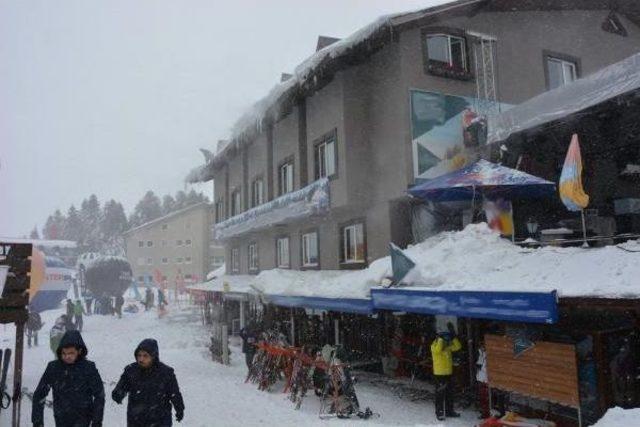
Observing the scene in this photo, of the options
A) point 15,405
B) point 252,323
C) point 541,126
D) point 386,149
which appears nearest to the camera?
point 15,405

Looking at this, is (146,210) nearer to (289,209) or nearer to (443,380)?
(289,209)

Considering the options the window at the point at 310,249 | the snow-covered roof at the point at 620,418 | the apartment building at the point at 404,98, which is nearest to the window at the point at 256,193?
the apartment building at the point at 404,98

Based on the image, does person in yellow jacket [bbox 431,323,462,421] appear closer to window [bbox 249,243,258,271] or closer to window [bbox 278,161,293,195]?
window [bbox 278,161,293,195]

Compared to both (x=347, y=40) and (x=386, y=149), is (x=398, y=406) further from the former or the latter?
(x=347, y=40)

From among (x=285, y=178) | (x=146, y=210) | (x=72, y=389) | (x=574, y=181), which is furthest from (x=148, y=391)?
(x=146, y=210)

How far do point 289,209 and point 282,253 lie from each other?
489 centimetres

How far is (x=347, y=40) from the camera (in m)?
14.3

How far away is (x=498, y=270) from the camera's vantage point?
30.1 ft

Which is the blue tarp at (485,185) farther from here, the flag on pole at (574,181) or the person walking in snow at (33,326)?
the person walking in snow at (33,326)

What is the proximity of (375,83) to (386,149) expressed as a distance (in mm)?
2228

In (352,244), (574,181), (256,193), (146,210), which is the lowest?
(352,244)

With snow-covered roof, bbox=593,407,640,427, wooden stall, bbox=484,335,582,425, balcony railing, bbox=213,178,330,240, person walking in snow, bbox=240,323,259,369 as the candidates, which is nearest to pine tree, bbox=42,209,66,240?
balcony railing, bbox=213,178,330,240

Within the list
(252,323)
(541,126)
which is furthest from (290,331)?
(541,126)

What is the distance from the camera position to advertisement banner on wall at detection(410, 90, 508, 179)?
1367 centimetres
